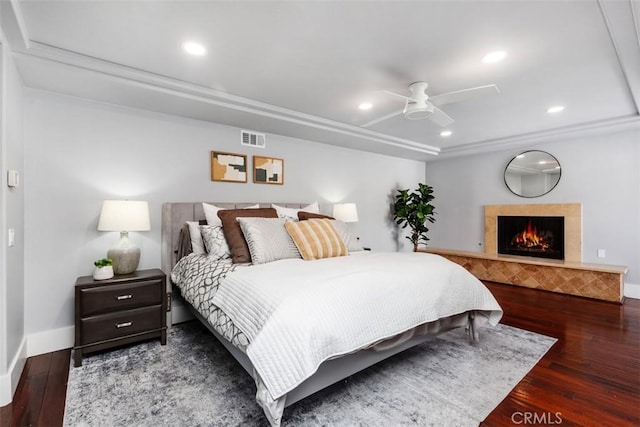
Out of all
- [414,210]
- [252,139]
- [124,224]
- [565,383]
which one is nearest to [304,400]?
[565,383]

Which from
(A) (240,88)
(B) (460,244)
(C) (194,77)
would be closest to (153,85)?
(C) (194,77)

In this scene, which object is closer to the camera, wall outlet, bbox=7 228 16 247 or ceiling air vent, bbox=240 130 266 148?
wall outlet, bbox=7 228 16 247

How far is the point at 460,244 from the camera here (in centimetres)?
625

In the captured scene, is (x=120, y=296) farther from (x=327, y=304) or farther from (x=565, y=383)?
(x=565, y=383)

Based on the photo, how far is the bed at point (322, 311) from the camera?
62.7 inches

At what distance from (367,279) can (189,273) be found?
5.51 feet

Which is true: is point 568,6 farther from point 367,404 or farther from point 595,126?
point 595,126

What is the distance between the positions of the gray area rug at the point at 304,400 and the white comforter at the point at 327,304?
1.40 ft

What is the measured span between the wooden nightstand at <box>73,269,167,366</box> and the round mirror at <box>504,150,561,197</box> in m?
5.66

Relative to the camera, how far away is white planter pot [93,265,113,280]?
265cm

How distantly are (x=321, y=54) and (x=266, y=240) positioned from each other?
1624mm

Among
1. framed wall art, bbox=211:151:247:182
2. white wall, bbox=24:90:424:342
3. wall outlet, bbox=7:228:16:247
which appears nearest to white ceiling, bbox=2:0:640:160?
white wall, bbox=24:90:424:342
